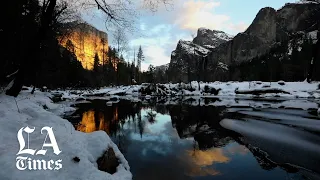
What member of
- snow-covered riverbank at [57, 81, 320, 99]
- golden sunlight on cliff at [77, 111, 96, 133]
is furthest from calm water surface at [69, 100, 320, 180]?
snow-covered riverbank at [57, 81, 320, 99]

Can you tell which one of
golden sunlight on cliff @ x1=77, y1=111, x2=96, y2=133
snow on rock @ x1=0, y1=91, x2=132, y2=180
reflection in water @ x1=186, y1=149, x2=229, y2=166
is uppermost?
snow on rock @ x1=0, y1=91, x2=132, y2=180

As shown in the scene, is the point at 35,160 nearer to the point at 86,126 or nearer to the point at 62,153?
the point at 62,153

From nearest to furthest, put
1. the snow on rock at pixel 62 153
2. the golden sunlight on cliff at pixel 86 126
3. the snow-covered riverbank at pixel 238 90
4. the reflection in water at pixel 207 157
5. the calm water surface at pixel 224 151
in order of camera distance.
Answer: the snow on rock at pixel 62 153, the calm water surface at pixel 224 151, the reflection in water at pixel 207 157, the golden sunlight on cliff at pixel 86 126, the snow-covered riverbank at pixel 238 90

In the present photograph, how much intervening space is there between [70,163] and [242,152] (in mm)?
5640

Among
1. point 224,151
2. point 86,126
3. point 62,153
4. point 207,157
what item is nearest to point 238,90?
point 86,126

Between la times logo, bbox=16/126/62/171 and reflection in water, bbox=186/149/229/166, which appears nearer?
la times logo, bbox=16/126/62/171

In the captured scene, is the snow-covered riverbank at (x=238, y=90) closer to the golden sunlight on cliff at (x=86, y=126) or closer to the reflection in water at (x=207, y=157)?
the golden sunlight on cliff at (x=86, y=126)

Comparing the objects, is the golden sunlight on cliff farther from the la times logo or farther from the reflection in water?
the la times logo

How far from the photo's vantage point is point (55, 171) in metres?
4.20

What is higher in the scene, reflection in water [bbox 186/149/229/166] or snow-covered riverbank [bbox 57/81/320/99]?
snow-covered riverbank [bbox 57/81/320/99]

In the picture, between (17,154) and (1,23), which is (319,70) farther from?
(17,154)

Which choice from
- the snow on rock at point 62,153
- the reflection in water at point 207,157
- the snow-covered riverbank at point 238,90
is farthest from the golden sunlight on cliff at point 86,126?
the snow-covered riverbank at point 238,90

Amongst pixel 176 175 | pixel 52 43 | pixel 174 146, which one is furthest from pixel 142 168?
pixel 52 43

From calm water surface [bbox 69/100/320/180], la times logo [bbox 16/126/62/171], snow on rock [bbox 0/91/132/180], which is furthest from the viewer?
calm water surface [bbox 69/100/320/180]
